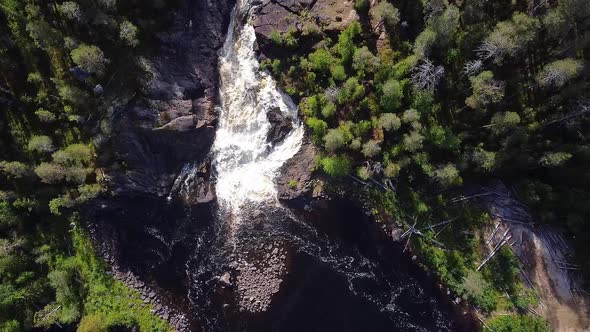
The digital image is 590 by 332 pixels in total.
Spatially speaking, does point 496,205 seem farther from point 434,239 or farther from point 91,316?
point 91,316

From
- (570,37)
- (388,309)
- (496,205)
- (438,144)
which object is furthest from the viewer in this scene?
(388,309)

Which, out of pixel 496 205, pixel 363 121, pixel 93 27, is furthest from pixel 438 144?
pixel 93 27

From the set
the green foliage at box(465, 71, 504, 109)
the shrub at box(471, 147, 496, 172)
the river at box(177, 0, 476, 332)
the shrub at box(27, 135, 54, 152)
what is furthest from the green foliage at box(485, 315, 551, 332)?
the shrub at box(27, 135, 54, 152)

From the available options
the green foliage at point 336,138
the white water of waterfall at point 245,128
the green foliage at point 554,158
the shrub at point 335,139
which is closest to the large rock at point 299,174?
the white water of waterfall at point 245,128

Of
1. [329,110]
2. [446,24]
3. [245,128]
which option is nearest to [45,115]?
[245,128]

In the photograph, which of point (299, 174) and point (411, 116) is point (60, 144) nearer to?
point (299, 174)

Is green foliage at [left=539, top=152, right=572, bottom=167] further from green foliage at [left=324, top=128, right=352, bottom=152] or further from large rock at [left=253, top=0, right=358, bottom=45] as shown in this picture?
large rock at [left=253, top=0, right=358, bottom=45]
